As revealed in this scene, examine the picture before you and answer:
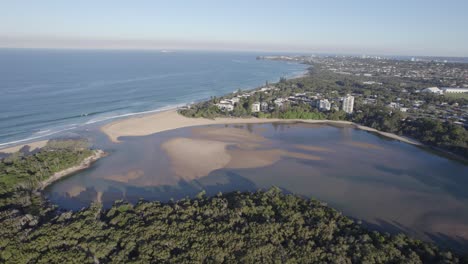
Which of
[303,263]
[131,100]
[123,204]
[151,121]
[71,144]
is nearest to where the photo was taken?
[303,263]

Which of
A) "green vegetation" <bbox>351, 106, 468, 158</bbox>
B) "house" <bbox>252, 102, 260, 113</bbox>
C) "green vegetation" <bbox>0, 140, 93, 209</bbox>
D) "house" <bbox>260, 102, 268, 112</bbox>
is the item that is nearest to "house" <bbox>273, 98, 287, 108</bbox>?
"house" <bbox>260, 102, 268, 112</bbox>

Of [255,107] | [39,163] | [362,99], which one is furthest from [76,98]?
[362,99]

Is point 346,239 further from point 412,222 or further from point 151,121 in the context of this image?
point 151,121

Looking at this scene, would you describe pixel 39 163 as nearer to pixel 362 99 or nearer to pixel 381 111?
pixel 381 111

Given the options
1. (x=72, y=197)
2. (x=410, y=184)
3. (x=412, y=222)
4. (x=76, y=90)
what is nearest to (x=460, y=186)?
(x=410, y=184)

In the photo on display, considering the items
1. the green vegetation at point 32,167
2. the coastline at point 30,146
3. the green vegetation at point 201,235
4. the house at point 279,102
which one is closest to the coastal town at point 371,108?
the house at point 279,102

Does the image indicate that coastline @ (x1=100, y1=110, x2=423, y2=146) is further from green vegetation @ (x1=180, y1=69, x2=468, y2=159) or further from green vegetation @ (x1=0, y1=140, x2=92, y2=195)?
green vegetation @ (x1=0, y1=140, x2=92, y2=195)
